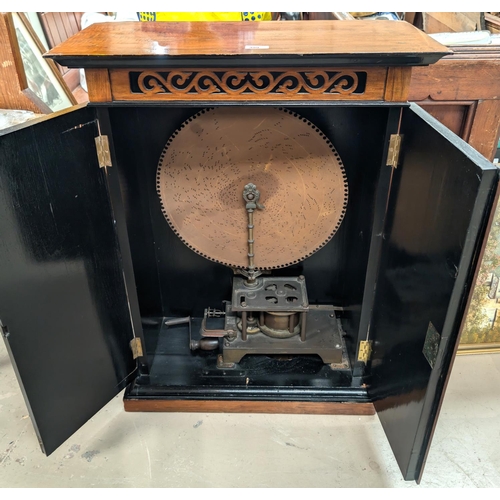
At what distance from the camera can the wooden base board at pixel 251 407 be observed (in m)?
1.61

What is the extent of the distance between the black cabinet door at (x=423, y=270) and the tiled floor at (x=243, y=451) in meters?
0.17

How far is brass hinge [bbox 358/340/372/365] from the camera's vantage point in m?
1.58

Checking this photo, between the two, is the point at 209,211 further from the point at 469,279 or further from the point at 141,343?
the point at 469,279

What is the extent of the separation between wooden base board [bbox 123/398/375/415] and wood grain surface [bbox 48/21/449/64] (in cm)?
112

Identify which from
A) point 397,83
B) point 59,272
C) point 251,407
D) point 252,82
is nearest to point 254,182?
point 252,82

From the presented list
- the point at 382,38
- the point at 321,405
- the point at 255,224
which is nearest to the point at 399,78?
the point at 382,38

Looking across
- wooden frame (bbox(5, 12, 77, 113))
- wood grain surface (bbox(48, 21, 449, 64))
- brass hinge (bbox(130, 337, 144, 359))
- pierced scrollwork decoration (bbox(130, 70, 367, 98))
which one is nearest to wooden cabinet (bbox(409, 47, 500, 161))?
wood grain surface (bbox(48, 21, 449, 64))

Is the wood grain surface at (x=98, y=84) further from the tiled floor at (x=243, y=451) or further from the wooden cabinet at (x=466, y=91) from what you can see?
the tiled floor at (x=243, y=451)

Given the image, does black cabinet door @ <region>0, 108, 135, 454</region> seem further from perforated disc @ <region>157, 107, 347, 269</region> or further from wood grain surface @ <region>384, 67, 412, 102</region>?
wood grain surface @ <region>384, 67, 412, 102</region>

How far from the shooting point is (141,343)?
1.63 m

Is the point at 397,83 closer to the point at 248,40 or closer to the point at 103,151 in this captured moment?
the point at 248,40

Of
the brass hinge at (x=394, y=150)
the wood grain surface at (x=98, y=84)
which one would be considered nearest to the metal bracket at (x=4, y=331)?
the wood grain surface at (x=98, y=84)

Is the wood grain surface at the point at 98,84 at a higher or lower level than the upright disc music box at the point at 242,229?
higher

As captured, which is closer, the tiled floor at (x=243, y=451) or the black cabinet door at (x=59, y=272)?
the black cabinet door at (x=59, y=272)
